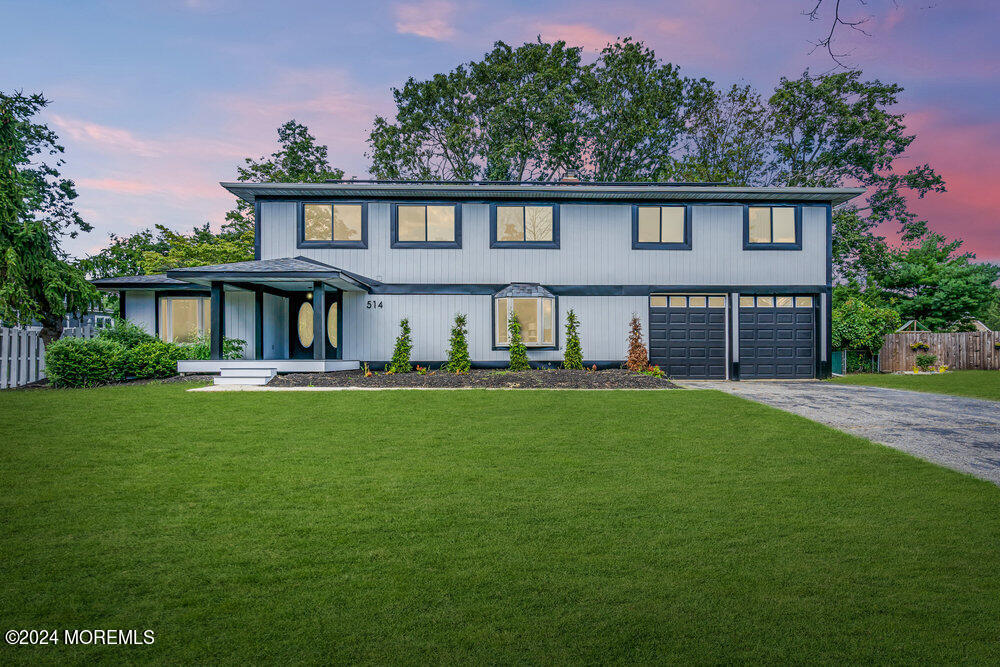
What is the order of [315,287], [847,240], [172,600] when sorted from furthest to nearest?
[847,240] < [315,287] < [172,600]

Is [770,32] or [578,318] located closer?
[770,32]

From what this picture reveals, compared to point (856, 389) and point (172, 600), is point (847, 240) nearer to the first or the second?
point (856, 389)

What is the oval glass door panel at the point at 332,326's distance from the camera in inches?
690

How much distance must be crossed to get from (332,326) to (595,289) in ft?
27.3

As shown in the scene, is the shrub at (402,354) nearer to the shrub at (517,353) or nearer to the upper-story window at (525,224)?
the shrub at (517,353)

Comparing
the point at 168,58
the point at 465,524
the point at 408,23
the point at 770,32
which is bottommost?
the point at 465,524

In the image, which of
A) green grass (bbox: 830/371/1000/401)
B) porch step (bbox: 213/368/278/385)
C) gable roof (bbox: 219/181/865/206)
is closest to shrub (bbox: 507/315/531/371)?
gable roof (bbox: 219/181/865/206)

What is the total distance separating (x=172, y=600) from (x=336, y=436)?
468 centimetres

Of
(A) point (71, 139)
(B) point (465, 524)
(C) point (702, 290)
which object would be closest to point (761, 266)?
(C) point (702, 290)

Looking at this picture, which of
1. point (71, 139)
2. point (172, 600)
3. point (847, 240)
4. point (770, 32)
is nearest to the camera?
point (172, 600)

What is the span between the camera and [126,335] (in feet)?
52.6

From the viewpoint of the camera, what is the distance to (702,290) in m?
17.8

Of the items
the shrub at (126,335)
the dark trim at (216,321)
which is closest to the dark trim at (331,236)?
the dark trim at (216,321)

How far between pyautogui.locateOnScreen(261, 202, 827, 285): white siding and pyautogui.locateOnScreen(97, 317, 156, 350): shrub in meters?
4.13
